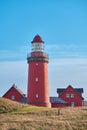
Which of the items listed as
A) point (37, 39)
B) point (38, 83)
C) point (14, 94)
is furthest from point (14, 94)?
point (37, 39)

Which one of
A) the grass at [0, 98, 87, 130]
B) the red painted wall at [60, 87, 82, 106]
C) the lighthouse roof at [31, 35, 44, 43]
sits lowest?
the grass at [0, 98, 87, 130]

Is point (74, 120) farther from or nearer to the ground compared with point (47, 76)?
nearer to the ground

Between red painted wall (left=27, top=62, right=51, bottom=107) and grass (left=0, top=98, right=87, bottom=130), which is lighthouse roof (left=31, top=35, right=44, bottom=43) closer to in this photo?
red painted wall (left=27, top=62, right=51, bottom=107)

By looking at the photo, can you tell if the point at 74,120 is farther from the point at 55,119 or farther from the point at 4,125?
the point at 4,125

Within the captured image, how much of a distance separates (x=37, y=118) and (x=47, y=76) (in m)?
18.8

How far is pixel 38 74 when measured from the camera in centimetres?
5447

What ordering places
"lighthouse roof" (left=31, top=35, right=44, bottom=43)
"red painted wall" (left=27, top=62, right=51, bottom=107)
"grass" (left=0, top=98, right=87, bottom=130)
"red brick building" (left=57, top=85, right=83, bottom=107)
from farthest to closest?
"red brick building" (left=57, top=85, right=83, bottom=107)
"lighthouse roof" (left=31, top=35, right=44, bottom=43)
"red painted wall" (left=27, top=62, right=51, bottom=107)
"grass" (left=0, top=98, right=87, bottom=130)

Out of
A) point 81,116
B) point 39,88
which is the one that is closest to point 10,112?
point 81,116

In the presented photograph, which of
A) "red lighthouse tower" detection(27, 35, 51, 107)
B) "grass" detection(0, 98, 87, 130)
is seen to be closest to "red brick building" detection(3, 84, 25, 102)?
"red lighthouse tower" detection(27, 35, 51, 107)

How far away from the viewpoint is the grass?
33.6 metres

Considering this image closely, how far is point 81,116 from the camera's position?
38.1 metres

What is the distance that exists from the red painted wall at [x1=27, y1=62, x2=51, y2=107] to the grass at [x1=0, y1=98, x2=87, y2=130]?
37.4ft

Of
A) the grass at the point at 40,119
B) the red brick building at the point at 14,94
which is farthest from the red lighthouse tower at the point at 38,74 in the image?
the grass at the point at 40,119

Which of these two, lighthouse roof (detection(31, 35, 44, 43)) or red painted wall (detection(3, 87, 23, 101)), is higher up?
lighthouse roof (detection(31, 35, 44, 43))
